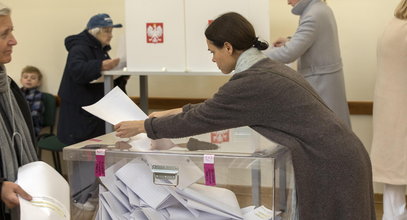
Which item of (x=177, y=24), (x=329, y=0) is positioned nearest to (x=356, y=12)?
(x=329, y=0)

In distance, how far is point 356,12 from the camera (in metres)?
4.10

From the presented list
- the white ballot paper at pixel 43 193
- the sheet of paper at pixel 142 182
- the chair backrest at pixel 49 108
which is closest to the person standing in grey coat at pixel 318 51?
the sheet of paper at pixel 142 182

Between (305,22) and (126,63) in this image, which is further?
(126,63)

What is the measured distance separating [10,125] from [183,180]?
0.63 metres

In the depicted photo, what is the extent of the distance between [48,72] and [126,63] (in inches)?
61.1

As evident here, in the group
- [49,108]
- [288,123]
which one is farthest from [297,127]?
[49,108]

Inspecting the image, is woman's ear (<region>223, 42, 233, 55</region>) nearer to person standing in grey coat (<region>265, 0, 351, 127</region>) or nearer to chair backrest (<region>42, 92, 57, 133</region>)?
person standing in grey coat (<region>265, 0, 351, 127</region>)

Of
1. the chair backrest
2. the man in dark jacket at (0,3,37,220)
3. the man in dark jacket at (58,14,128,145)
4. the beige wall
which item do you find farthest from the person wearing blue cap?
the man in dark jacket at (0,3,37,220)

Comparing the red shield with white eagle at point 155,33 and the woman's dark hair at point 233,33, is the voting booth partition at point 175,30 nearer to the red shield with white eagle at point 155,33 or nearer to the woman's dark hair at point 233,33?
the red shield with white eagle at point 155,33

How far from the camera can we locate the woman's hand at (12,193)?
155cm

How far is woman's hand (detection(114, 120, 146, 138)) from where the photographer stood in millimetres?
1883

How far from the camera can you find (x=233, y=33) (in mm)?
1830

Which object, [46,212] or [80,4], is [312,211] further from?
[80,4]

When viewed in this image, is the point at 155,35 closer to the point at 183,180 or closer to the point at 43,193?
the point at 183,180
